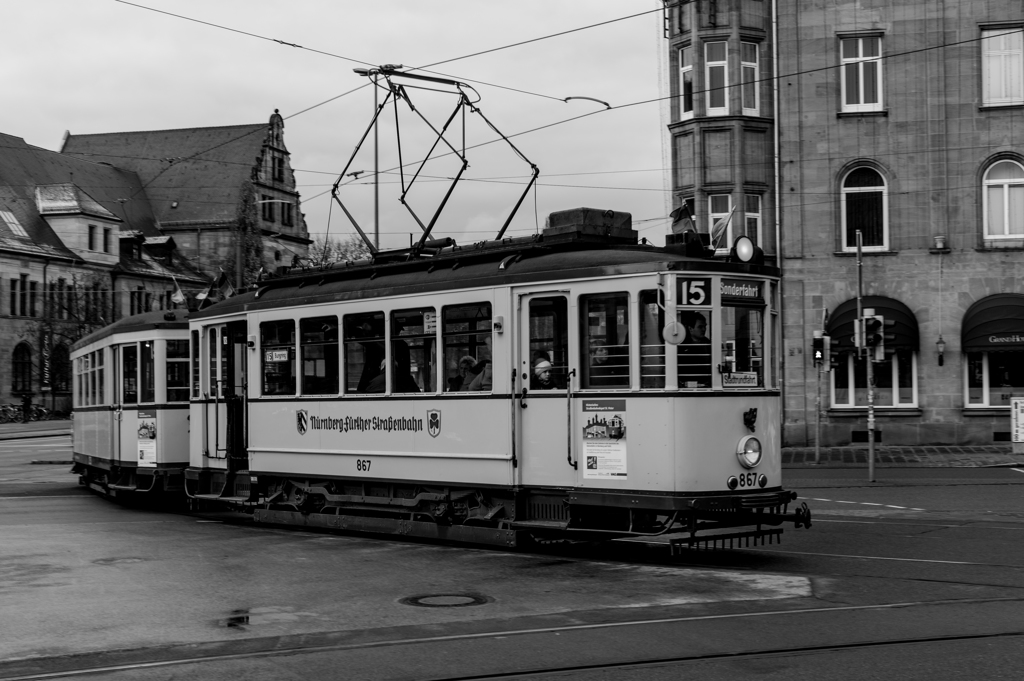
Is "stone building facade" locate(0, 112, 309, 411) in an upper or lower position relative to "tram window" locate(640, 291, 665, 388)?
upper

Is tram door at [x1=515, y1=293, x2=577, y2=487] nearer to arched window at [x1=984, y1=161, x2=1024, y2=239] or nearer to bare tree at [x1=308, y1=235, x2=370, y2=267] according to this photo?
arched window at [x1=984, y1=161, x2=1024, y2=239]

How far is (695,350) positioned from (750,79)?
71.8ft

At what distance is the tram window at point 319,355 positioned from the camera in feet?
52.9

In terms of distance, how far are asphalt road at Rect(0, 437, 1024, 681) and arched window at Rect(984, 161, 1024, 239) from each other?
1677cm

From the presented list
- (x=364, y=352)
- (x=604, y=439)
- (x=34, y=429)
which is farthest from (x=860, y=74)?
(x=34, y=429)

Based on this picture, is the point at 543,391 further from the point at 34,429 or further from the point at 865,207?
the point at 34,429

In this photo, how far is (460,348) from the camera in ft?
46.8

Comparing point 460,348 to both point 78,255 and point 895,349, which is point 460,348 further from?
point 78,255

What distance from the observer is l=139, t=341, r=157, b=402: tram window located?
21281mm

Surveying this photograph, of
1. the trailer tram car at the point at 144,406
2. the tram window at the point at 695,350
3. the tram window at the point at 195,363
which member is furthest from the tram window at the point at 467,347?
the trailer tram car at the point at 144,406

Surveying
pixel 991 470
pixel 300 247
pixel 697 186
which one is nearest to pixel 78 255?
pixel 300 247

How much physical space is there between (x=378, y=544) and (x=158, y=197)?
276 ft

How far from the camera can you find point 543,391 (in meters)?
13.2

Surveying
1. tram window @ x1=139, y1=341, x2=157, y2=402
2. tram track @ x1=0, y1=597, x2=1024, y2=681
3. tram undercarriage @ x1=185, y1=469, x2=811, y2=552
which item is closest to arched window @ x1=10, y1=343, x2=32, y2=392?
tram window @ x1=139, y1=341, x2=157, y2=402
